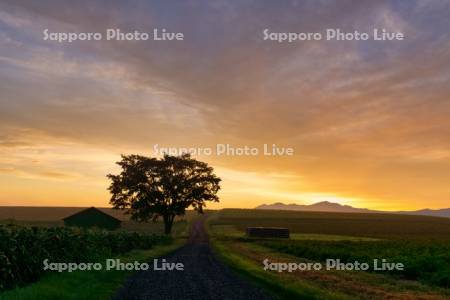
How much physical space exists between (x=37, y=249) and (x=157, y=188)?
233ft

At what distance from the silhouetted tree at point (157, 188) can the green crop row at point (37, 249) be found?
53248mm

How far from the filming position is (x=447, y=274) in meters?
29.0

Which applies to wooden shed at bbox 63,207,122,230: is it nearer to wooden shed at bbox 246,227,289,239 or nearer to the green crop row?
wooden shed at bbox 246,227,289,239

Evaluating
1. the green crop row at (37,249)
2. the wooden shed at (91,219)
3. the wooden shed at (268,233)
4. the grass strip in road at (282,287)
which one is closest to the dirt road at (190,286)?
→ the grass strip in road at (282,287)

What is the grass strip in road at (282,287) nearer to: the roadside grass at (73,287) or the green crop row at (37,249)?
the roadside grass at (73,287)

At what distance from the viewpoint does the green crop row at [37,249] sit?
22312 mm

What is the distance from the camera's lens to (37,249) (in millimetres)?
25922

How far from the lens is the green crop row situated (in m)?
22.3

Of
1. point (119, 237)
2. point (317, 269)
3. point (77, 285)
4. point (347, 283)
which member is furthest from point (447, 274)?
point (119, 237)

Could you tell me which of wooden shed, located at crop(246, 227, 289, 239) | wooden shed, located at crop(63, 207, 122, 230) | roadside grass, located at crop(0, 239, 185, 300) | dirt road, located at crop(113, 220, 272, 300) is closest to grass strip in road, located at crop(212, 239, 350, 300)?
dirt road, located at crop(113, 220, 272, 300)

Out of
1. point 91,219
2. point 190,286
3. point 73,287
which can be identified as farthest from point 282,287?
point 91,219

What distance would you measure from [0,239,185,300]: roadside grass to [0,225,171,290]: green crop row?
34.9 inches

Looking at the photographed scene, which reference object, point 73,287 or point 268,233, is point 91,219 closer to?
point 268,233

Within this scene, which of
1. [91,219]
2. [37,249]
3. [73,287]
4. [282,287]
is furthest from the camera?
[91,219]
